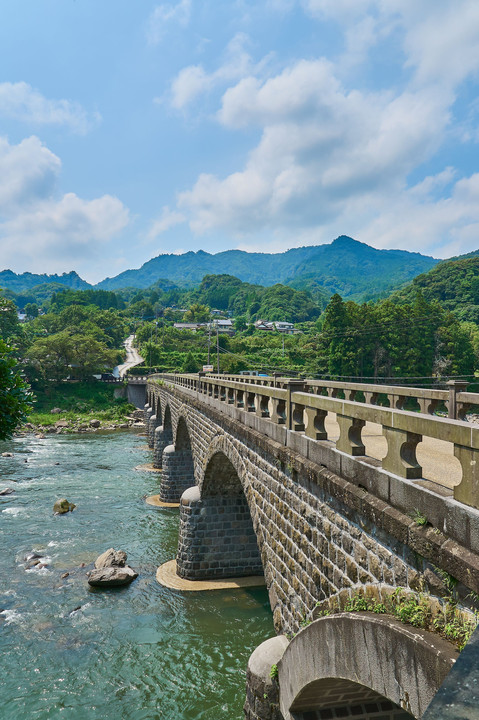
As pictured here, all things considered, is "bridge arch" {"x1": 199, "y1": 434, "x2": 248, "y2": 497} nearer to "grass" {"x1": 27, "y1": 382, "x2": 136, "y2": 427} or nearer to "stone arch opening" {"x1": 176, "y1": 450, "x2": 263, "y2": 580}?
"stone arch opening" {"x1": 176, "y1": 450, "x2": 263, "y2": 580}

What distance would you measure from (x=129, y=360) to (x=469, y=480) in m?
122

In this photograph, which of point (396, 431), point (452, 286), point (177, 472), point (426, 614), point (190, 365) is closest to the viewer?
point (426, 614)

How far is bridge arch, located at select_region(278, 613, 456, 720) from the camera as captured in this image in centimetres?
416

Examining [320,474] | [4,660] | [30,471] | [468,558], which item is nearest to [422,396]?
[320,474]

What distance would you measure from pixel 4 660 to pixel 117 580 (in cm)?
505

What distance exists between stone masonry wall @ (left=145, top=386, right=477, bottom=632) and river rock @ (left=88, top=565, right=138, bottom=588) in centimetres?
798

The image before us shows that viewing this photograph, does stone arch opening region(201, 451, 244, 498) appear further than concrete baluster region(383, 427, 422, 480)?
Yes

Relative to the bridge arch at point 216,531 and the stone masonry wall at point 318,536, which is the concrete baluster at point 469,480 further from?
the bridge arch at point 216,531

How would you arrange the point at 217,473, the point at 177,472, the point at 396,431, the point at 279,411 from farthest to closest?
the point at 177,472, the point at 217,473, the point at 279,411, the point at 396,431

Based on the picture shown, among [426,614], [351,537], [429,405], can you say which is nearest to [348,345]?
[429,405]

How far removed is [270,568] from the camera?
10352 millimetres

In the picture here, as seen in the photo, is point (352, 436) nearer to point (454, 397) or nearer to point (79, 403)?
point (454, 397)

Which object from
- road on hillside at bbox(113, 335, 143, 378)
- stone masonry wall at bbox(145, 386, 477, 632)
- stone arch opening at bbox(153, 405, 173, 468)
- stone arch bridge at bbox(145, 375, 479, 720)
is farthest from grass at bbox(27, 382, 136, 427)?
stone arch bridge at bbox(145, 375, 479, 720)

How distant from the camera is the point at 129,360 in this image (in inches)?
4803
